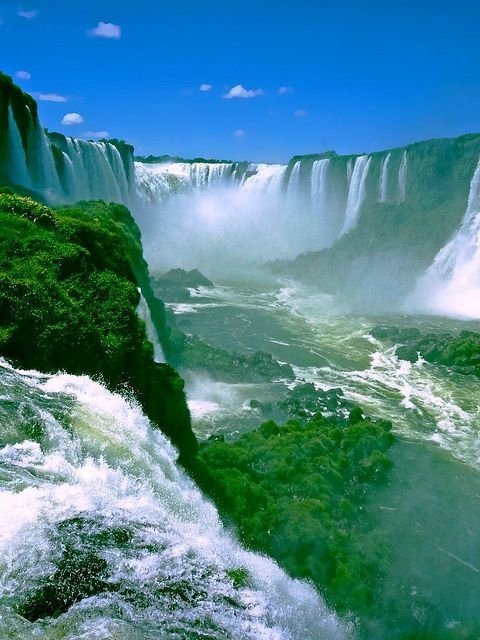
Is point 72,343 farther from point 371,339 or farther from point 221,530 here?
point 371,339

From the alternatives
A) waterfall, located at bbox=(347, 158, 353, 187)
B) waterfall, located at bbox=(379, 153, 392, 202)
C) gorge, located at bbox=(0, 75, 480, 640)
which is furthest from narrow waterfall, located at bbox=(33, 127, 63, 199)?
waterfall, located at bbox=(379, 153, 392, 202)

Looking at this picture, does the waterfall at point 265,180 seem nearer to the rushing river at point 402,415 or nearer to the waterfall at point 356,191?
the waterfall at point 356,191

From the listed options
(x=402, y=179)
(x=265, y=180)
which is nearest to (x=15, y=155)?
(x=402, y=179)

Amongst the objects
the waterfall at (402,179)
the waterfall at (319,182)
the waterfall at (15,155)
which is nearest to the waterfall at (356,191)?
the waterfall at (319,182)

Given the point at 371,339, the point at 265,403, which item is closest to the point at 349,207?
the point at 371,339

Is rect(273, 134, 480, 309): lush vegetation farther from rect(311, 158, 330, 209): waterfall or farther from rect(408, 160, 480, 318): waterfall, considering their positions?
rect(408, 160, 480, 318): waterfall

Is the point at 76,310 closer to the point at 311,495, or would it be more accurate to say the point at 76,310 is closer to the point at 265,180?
the point at 311,495

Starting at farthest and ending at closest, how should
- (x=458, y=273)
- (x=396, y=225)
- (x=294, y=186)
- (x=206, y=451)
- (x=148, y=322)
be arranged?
1. (x=294, y=186)
2. (x=396, y=225)
3. (x=458, y=273)
4. (x=148, y=322)
5. (x=206, y=451)
